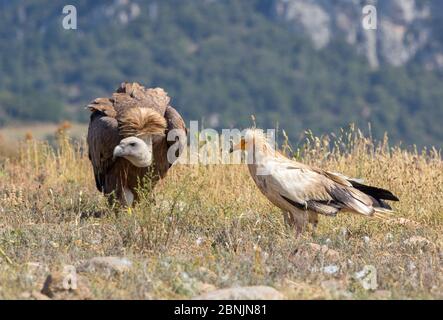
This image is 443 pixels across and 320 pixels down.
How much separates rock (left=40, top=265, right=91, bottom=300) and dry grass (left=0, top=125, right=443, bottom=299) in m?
0.11

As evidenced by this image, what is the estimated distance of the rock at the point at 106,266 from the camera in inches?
272

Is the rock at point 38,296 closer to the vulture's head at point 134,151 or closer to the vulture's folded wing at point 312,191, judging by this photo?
the vulture's folded wing at point 312,191

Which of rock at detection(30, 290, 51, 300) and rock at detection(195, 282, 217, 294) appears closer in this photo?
rock at detection(30, 290, 51, 300)

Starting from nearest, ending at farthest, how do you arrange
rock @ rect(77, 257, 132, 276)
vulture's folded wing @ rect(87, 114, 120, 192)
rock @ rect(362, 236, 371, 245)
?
1. rock @ rect(77, 257, 132, 276)
2. rock @ rect(362, 236, 371, 245)
3. vulture's folded wing @ rect(87, 114, 120, 192)

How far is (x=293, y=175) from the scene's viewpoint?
9.07 metres

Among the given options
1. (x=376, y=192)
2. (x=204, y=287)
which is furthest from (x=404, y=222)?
(x=204, y=287)

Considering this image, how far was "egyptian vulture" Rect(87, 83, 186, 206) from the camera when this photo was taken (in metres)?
9.83

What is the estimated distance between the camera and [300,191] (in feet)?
29.4

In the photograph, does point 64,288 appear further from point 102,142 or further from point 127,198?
point 102,142

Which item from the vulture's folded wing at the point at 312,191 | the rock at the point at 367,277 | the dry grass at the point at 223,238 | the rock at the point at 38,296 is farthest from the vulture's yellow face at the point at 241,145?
the rock at the point at 38,296

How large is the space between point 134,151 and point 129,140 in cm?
12

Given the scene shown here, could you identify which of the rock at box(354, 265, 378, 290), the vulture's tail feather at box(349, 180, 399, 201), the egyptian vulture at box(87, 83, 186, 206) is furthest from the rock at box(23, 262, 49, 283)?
the vulture's tail feather at box(349, 180, 399, 201)

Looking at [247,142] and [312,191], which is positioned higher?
Answer: [247,142]

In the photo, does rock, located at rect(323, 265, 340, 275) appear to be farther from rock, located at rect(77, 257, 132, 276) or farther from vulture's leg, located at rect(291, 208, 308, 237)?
vulture's leg, located at rect(291, 208, 308, 237)
